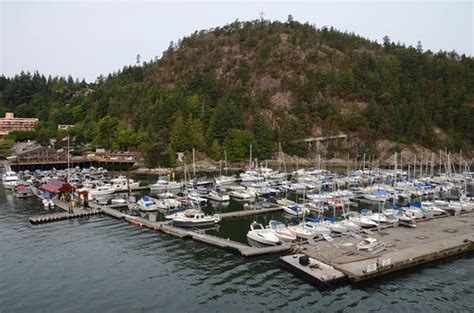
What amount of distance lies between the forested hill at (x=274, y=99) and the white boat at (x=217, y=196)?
142ft

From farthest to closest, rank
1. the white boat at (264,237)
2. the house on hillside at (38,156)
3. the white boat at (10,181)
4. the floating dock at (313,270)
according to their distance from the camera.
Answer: the house on hillside at (38,156) → the white boat at (10,181) → the white boat at (264,237) → the floating dock at (313,270)

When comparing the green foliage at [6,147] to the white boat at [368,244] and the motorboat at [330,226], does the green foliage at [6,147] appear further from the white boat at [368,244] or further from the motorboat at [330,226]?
the white boat at [368,244]

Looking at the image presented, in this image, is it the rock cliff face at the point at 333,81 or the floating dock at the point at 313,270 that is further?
the rock cliff face at the point at 333,81

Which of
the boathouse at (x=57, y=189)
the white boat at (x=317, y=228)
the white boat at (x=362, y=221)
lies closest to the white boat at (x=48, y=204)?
the boathouse at (x=57, y=189)

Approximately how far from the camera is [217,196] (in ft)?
227

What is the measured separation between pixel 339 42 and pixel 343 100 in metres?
47.1

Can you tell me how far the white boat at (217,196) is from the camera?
68.6 metres

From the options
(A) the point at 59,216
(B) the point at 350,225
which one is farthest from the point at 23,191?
(B) the point at 350,225

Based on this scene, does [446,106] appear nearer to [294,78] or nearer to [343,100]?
[343,100]

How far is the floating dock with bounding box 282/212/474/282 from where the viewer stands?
3484 centimetres

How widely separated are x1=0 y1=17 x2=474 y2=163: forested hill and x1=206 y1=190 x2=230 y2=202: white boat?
142 feet

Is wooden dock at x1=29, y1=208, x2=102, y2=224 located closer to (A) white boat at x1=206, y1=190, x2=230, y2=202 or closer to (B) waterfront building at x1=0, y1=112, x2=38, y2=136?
(A) white boat at x1=206, y1=190, x2=230, y2=202

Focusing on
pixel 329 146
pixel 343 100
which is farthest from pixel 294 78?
pixel 329 146

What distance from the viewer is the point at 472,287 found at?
33062 millimetres
